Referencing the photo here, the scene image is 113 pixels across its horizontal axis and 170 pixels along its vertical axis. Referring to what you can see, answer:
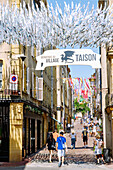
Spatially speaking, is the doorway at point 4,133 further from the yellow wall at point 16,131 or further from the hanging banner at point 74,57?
the hanging banner at point 74,57

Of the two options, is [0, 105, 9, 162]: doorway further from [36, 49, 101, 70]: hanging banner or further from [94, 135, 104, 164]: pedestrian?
[94, 135, 104, 164]: pedestrian

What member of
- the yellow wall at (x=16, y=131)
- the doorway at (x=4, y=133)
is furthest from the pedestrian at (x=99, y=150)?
the doorway at (x=4, y=133)

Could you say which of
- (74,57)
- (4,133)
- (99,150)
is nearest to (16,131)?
(4,133)

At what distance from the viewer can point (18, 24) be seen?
1582 centimetres

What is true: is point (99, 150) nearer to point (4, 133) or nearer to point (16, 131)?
point (16, 131)

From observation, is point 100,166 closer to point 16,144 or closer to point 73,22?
point 16,144

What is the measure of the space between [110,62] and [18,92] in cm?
625

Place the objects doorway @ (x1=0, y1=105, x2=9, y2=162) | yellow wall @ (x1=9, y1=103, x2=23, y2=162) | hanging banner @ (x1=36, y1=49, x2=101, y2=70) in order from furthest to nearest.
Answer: doorway @ (x1=0, y1=105, x2=9, y2=162) < yellow wall @ (x1=9, y1=103, x2=23, y2=162) < hanging banner @ (x1=36, y1=49, x2=101, y2=70)


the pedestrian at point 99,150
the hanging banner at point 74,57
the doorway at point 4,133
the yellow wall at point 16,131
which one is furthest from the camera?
the doorway at point 4,133

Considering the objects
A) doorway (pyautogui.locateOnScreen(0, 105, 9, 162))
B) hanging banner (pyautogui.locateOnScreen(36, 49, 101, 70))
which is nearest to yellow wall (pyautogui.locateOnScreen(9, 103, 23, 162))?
doorway (pyautogui.locateOnScreen(0, 105, 9, 162))

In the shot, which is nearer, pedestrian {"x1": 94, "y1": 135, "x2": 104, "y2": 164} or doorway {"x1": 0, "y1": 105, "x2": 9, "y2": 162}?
pedestrian {"x1": 94, "y1": 135, "x2": 104, "y2": 164}

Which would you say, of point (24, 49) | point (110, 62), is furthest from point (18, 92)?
point (110, 62)

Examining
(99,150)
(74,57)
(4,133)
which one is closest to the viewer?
(74,57)

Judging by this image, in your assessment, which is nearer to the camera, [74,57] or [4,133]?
[74,57]
